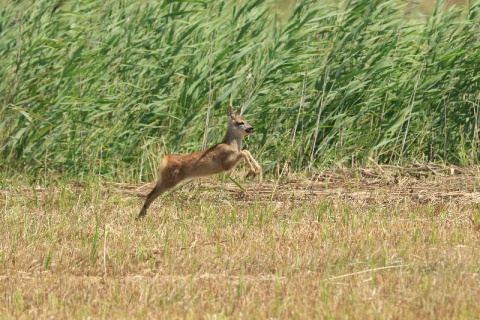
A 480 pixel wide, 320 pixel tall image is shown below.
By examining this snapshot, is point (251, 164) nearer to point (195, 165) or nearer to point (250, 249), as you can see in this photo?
point (195, 165)

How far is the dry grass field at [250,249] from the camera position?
6.18 m

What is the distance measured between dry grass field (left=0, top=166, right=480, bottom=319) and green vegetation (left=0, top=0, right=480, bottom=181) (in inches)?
26.5

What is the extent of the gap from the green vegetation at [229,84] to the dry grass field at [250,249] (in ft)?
2.21

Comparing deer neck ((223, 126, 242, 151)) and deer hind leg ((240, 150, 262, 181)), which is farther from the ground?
deer neck ((223, 126, 242, 151))

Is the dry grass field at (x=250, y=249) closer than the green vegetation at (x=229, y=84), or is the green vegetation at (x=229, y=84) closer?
the dry grass field at (x=250, y=249)

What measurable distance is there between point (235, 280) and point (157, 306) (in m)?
0.75

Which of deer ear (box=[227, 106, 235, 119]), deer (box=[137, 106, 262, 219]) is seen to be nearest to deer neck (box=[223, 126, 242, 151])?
deer (box=[137, 106, 262, 219])

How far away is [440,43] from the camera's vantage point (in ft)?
38.5

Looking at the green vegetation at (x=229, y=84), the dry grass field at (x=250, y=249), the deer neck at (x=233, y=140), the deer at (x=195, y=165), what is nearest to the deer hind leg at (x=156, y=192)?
the deer at (x=195, y=165)

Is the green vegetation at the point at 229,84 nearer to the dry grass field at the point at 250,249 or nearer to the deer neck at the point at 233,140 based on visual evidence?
the dry grass field at the point at 250,249

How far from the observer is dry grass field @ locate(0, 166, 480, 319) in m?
6.18

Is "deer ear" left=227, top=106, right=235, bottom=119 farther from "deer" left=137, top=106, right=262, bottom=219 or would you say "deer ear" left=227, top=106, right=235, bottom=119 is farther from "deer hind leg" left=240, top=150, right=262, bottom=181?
"deer hind leg" left=240, top=150, right=262, bottom=181

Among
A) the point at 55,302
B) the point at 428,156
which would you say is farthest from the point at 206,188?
the point at 55,302

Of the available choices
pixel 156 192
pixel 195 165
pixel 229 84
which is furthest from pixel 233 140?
pixel 229 84
